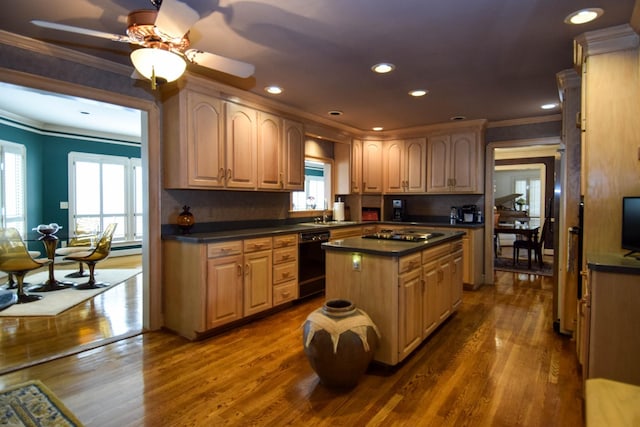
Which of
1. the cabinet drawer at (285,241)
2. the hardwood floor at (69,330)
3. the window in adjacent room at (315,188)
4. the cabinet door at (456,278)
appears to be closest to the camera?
the hardwood floor at (69,330)

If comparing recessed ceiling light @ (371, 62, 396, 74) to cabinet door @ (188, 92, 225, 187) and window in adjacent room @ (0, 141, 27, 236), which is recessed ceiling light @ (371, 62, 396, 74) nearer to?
cabinet door @ (188, 92, 225, 187)

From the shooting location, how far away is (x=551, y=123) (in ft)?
16.0

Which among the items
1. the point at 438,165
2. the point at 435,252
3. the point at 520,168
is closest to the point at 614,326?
the point at 435,252

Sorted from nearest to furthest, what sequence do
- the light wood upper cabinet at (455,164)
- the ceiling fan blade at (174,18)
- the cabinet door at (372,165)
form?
the ceiling fan blade at (174,18) < the light wood upper cabinet at (455,164) < the cabinet door at (372,165)

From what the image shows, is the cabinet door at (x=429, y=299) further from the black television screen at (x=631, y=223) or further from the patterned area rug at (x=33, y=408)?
the patterned area rug at (x=33, y=408)

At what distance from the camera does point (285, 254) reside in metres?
3.96

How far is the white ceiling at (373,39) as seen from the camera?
212 centimetres

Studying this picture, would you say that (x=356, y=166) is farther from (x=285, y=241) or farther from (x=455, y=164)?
(x=285, y=241)

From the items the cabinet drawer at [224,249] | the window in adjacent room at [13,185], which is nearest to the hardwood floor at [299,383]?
the cabinet drawer at [224,249]

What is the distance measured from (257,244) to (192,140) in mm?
1151

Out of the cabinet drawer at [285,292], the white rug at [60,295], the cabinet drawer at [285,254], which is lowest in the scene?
the white rug at [60,295]

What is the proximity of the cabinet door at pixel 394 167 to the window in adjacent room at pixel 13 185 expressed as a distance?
19.4 ft

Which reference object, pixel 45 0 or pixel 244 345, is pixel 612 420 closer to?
pixel 244 345

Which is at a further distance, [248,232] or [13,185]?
[13,185]
